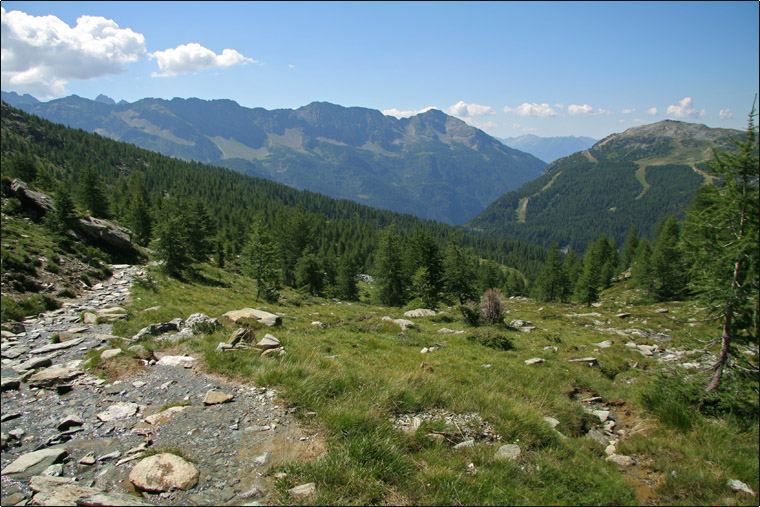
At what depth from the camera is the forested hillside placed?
56.9 meters

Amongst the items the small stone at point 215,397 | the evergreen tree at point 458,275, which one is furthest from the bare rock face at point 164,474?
the evergreen tree at point 458,275

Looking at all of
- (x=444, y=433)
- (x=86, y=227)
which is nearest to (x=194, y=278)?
(x=86, y=227)

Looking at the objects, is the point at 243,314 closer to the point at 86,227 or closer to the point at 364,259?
the point at 86,227

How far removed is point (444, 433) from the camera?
22.8 feet

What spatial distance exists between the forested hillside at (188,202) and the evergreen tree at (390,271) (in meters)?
0.90

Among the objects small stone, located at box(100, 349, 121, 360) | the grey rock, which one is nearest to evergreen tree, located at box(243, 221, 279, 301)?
small stone, located at box(100, 349, 121, 360)

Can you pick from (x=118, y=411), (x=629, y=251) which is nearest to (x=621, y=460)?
(x=118, y=411)

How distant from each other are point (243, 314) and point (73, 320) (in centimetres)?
613

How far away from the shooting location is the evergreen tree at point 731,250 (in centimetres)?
771

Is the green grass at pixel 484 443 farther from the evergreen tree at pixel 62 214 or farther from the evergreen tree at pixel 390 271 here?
the evergreen tree at pixel 390 271

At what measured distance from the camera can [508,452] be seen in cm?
640

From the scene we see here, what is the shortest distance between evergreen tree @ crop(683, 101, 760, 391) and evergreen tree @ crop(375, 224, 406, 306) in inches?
1332

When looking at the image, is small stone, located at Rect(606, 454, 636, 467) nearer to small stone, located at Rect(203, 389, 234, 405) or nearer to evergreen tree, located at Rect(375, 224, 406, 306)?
small stone, located at Rect(203, 389, 234, 405)

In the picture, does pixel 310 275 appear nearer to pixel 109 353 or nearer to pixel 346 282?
pixel 346 282
